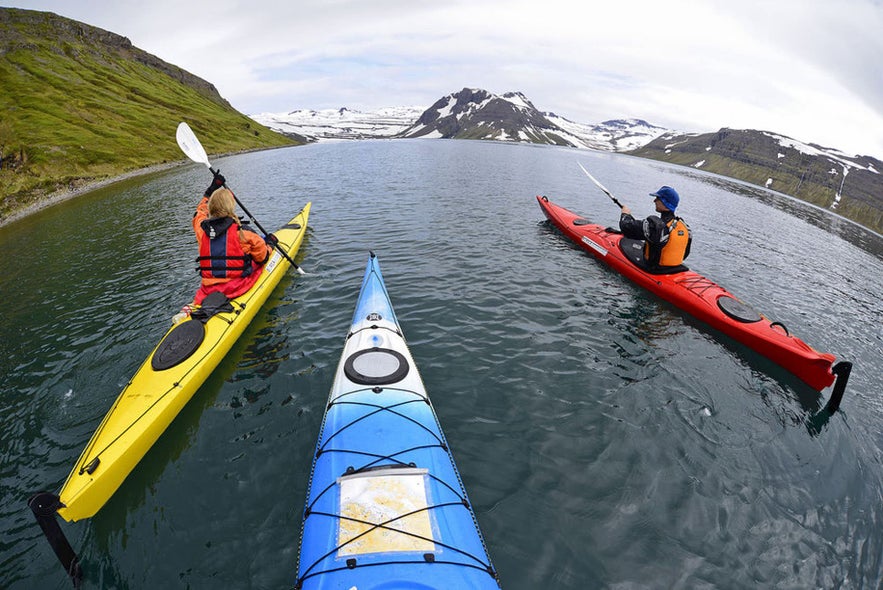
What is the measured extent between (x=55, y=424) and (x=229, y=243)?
16.1ft

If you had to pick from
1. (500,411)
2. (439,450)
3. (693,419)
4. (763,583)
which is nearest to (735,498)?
(763,583)

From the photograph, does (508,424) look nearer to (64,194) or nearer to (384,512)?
(384,512)

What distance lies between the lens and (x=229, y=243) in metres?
8.97

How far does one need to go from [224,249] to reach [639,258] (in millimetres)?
13628

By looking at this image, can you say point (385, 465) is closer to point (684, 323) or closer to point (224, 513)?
point (224, 513)

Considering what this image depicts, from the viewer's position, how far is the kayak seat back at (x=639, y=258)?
12.2 meters

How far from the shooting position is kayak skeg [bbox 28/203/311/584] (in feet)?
15.5

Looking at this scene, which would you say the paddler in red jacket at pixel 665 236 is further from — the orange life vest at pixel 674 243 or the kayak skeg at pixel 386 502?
the kayak skeg at pixel 386 502

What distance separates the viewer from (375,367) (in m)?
7.02

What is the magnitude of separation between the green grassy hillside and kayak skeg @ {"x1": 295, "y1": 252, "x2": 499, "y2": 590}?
3542cm

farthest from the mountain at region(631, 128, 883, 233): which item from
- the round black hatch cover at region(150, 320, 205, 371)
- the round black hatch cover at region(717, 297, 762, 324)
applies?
the round black hatch cover at region(150, 320, 205, 371)

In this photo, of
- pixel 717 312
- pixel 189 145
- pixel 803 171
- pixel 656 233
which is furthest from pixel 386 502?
pixel 803 171

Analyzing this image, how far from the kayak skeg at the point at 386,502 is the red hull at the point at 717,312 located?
913 centimetres

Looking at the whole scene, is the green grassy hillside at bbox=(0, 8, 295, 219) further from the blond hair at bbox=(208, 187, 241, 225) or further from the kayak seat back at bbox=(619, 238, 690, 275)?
the kayak seat back at bbox=(619, 238, 690, 275)
